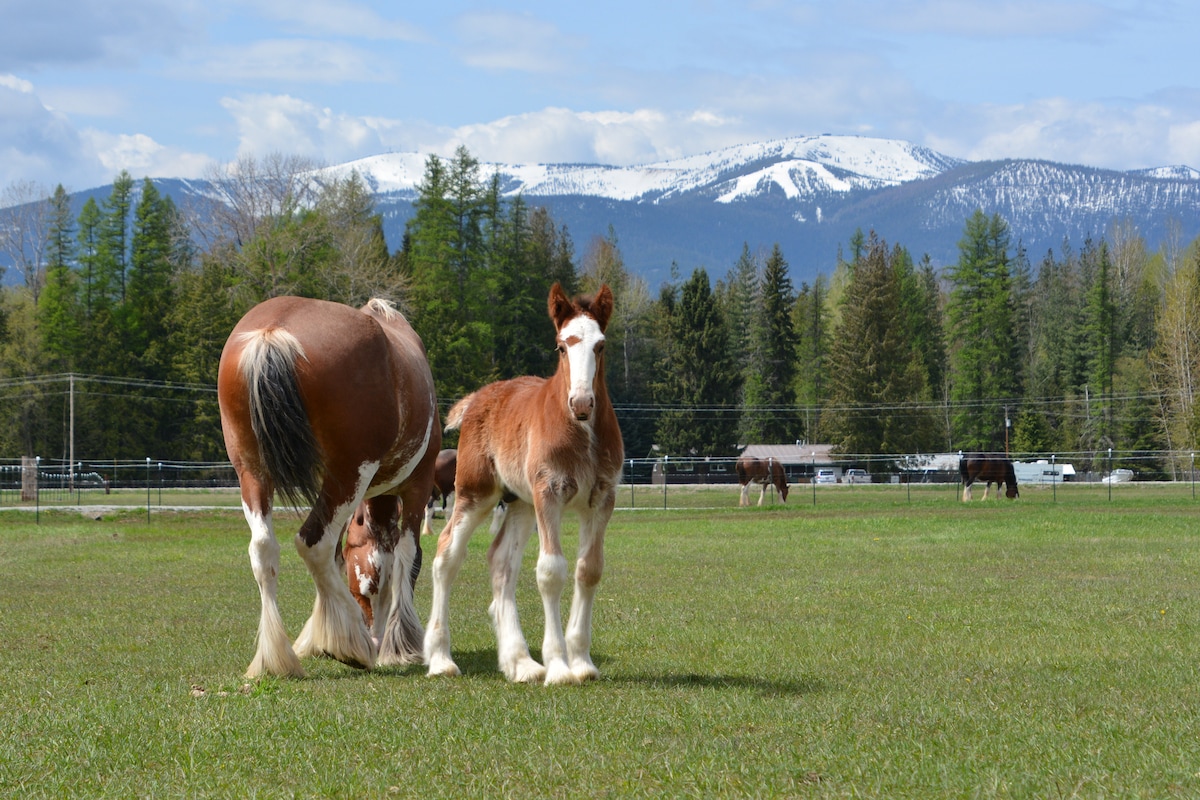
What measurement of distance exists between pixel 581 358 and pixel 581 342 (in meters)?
0.13

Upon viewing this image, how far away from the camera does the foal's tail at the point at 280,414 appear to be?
23.6 ft

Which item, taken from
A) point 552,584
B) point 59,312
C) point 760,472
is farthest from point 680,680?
point 59,312

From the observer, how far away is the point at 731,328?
9438 cm

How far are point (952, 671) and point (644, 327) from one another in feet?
279

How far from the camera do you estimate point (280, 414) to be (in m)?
7.22

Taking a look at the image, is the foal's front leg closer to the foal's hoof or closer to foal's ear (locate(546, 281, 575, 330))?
the foal's hoof

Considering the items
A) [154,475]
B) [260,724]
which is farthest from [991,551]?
[154,475]

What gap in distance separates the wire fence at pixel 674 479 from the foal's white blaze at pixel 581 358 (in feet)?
65.8

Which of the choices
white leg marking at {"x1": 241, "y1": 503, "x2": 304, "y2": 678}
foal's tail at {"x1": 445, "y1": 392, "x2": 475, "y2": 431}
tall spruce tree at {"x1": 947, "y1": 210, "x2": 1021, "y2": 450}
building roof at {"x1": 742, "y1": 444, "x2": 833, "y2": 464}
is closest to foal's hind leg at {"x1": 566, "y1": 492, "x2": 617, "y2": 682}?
foal's tail at {"x1": 445, "y1": 392, "x2": 475, "y2": 431}

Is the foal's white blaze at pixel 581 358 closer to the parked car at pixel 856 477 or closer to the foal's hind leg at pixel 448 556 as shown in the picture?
the foal's hind leg at pixel 448 556

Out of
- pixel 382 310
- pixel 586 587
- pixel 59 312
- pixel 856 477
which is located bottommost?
pixel 856 477

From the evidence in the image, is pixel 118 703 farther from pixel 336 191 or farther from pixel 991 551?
pixel 336 191

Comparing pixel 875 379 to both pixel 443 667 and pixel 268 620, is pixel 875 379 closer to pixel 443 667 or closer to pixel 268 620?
pixel 443 667

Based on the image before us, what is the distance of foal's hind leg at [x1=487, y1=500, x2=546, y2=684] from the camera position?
24.7 feet
